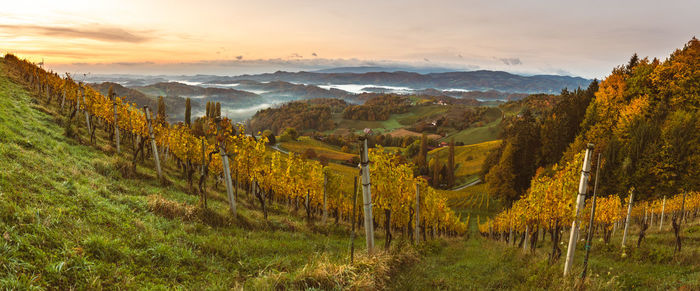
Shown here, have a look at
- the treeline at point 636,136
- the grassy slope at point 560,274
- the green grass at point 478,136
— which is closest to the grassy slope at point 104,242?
the grassy slope at point 560,274

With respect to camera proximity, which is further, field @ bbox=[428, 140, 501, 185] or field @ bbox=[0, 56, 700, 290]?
field @ bbox=[428, 140, 501, 185]

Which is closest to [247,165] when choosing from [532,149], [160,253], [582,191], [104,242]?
[160,253]

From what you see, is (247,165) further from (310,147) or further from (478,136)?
(478,136)

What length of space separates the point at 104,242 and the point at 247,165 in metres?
11.9

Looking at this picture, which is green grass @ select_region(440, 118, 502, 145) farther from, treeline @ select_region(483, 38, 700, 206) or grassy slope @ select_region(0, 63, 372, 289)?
grassy slope @ select_region(0, 63, 372, 289)

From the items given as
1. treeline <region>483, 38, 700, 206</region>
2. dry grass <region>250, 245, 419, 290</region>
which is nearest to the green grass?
treeline <region>483, 38, 700, 206</region>

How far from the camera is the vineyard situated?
1303 cm

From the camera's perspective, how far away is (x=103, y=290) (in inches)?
201

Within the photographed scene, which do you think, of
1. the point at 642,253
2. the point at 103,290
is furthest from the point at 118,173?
the point at 642,253

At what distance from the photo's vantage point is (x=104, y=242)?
6176mm

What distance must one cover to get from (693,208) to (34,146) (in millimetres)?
52406

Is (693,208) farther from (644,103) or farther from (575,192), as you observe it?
(575,192)

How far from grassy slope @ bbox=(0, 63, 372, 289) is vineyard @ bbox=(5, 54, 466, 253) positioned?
10.8 ft

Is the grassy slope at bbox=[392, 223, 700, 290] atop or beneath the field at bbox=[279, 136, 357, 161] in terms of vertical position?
atop
